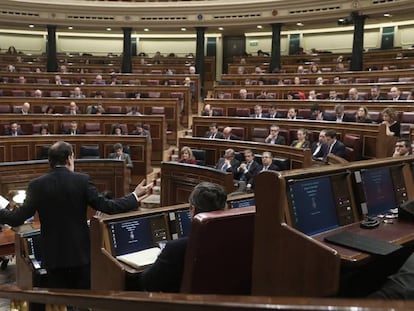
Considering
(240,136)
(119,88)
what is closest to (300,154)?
(240,136)

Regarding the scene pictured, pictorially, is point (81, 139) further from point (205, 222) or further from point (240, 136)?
point (205, 222)

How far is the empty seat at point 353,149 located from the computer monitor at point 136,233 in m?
4.06

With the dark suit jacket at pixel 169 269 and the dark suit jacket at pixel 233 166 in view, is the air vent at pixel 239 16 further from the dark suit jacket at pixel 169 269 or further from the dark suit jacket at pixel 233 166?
the dark suit jacket at pixel 169 269

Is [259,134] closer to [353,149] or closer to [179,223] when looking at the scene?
[353,149]

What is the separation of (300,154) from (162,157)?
3.48m

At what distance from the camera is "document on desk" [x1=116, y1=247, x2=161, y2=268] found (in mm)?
2338

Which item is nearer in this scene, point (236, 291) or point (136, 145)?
point (236, 291)

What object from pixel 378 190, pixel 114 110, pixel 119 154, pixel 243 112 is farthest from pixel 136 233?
pixel 114 110

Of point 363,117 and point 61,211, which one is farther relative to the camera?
point 363,117

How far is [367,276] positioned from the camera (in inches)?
74.6

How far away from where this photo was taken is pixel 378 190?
2.29 meters

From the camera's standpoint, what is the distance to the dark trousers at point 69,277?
270 cm

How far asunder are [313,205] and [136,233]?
1.09 m

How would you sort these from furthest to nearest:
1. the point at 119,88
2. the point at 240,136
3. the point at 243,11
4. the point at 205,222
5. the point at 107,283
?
the point at 243,11 < the point at 119,88 < the point at 240,136 < the point at 107,283 < the point at 205,222
